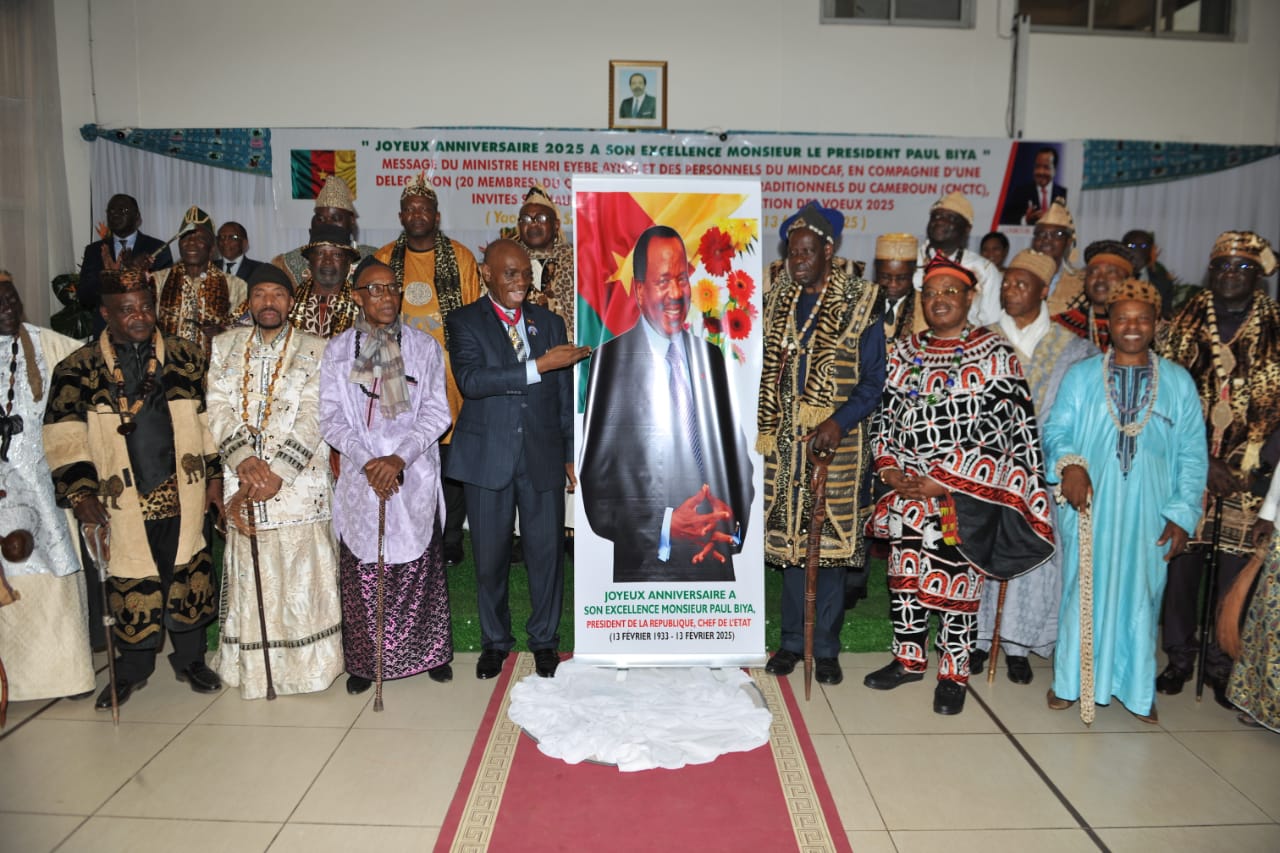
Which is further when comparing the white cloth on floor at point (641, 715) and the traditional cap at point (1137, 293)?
the traditional cap at point (1137, 293)

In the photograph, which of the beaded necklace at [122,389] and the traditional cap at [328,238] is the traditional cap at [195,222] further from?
the beaded necklace at [122,389]

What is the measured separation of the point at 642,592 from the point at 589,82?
17.1ft

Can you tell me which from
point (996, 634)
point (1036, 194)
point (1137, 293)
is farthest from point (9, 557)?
point (1036, 194)

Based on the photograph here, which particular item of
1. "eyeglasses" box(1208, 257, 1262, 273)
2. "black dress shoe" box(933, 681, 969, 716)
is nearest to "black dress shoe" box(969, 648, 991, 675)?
"black dress shoe" box(933, 681, 969, 716)

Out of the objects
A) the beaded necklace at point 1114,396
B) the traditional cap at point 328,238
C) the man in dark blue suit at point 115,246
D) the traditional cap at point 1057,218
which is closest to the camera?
the beaded necklace at point 1114,396

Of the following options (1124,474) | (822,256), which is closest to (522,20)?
(822,256)

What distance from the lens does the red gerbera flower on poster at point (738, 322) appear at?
3.55 m

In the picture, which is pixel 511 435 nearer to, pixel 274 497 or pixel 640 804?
pixel 274 497

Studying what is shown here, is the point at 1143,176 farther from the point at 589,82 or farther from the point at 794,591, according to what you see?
the point at 794,591

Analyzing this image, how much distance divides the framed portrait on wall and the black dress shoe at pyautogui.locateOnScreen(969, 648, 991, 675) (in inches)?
201

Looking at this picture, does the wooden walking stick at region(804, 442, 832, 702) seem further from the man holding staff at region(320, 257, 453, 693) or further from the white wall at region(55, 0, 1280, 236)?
the white wall at region(55, 0, 1280, 236)

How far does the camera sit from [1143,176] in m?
7.57

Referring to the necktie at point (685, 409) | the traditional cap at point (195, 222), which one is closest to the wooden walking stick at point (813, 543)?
the necktie at point (685, 409)

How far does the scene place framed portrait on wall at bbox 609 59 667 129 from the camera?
7.23 metres
